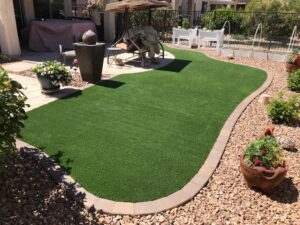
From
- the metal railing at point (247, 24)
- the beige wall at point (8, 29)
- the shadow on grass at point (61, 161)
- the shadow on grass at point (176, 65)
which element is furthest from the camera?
the metal railing at point (247, 24)

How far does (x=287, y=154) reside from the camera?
15.1ft

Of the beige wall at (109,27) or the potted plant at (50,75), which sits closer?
the potted plant at (50,75)

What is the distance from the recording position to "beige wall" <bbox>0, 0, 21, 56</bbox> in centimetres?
1003

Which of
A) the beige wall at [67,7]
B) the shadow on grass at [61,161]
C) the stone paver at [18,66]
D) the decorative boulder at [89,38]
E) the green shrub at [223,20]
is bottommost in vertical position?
the shadow on grass at [61,161]

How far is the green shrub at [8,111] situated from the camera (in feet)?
9.67

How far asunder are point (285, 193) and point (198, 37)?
36.6 feet

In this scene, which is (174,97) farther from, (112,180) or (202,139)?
(112,180)

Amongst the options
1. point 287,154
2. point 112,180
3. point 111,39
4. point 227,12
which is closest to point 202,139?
point 287,154

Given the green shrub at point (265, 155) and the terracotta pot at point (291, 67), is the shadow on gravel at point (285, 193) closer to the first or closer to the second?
the green shrub at point (265, 155)

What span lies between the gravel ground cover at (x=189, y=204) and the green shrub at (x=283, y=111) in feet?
5.43

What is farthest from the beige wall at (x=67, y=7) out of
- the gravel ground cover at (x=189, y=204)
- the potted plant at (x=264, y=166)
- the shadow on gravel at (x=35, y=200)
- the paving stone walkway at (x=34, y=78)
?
the potted plant at (x=264, y=166)

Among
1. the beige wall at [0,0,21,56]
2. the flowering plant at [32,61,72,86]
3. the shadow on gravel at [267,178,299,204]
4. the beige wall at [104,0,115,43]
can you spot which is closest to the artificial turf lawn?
the flowering plant at [32,61,72,86]

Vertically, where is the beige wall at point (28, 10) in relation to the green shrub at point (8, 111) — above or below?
above

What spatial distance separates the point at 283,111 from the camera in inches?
221
